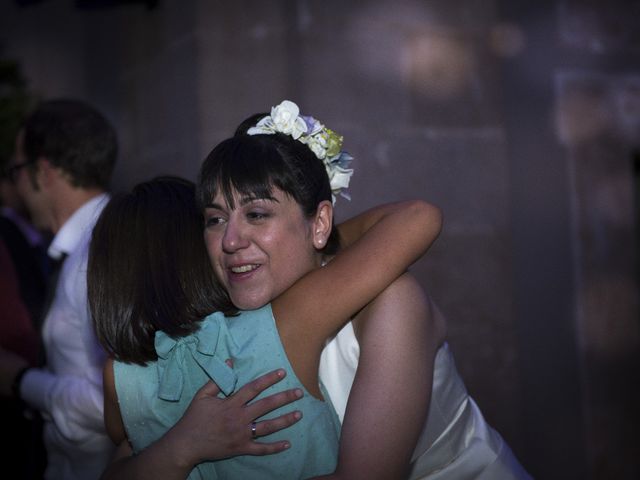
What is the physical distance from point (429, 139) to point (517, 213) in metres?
0.72

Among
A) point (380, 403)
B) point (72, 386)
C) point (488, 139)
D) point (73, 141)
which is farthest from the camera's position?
point (488, 139)

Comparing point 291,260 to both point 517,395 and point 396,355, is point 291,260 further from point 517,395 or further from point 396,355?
point 517,395

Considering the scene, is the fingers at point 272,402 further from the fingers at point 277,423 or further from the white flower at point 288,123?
the white flower at point 288,123

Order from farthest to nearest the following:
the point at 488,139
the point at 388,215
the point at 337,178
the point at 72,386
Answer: the point at 488,139, the point at 72,386, the point at 337,178, the point at 388,215

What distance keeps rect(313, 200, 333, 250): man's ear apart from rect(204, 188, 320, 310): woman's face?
90 mm

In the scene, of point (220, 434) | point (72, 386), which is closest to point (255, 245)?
point (220, 434)

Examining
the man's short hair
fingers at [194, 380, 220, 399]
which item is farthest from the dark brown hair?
the man's short hair

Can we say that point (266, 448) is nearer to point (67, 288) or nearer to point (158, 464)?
point (158, 464)

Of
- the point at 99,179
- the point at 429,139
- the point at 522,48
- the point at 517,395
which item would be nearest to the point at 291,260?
the point at 99,179

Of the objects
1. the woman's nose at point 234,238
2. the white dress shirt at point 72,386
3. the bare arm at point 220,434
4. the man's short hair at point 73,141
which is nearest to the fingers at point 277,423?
the bare arm at point 220,434

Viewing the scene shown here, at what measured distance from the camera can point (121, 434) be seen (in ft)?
6.79

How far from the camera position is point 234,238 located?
75.0 inches

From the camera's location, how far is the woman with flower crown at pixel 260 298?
5.88 feet

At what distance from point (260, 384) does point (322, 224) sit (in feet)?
1.80
